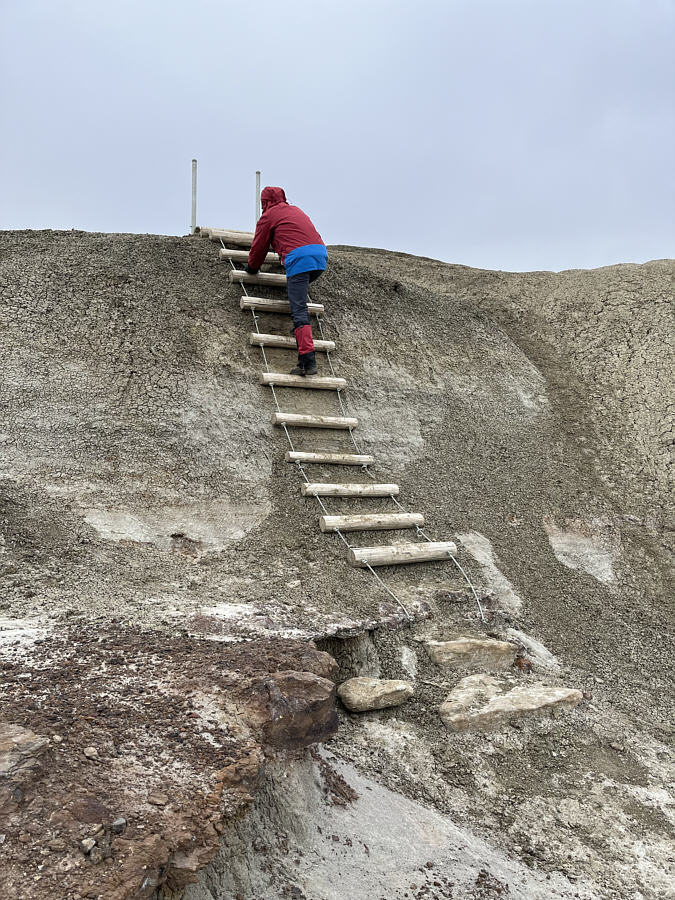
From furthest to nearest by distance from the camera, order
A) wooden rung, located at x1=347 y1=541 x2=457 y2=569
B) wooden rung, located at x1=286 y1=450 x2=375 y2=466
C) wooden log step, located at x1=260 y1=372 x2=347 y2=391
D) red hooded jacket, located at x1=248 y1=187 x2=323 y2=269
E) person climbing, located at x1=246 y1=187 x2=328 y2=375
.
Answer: red hooded jacket, located at x1=248 y1=187 x2=323 y2=269
person climbing, located at x1=246 y1=187 x2=328 y2=375
wooden log step, located at x1=260 y1=372 x2=347 y2=391
wooden rung, located at x1=286 y1=450 x2=375 y2=466
wooden rung, located at x1=347 y1=541 x2=457 y2=569

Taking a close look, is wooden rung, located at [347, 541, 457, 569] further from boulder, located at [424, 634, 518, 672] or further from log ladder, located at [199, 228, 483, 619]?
boulder, located at [424, 634, 518, 672]

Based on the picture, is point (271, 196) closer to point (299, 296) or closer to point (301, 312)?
point (299, 296)

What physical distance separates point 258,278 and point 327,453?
8.69 ft

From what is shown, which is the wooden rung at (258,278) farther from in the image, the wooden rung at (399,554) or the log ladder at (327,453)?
the wooden rung at (399,554)

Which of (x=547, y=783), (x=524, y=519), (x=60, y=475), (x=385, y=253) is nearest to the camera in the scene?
(x=547, y=783)

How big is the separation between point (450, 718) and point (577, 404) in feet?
18.2

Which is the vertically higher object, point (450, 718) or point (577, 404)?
point (577, 404)

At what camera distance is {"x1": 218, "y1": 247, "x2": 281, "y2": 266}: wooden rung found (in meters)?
8.19

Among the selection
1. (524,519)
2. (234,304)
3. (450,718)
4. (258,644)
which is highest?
(234,304)

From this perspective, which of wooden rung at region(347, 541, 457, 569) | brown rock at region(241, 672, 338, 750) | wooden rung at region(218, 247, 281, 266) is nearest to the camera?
brown rock at region(241, 672, 338, 750)

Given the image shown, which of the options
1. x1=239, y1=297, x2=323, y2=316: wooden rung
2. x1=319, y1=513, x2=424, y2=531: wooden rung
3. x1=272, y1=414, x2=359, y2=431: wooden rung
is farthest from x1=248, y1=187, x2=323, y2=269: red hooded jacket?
x1=319, y1=513, x2=424, y2=531: wooden rung

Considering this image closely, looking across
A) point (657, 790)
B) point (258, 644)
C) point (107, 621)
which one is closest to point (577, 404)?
point (657, 790)

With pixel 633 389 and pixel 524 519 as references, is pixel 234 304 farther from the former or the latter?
pixel 633 389

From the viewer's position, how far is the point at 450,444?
742 cm
